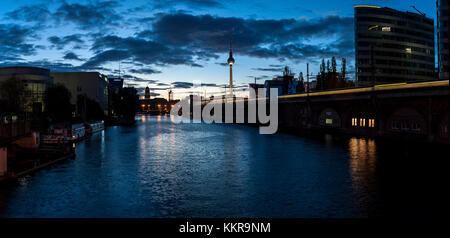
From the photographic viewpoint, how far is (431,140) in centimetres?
4478

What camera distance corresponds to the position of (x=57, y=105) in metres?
71.3

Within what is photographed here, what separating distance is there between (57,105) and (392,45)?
117911 mm

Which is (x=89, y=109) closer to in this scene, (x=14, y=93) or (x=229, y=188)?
(x=14, y=93)

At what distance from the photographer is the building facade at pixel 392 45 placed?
445 feet

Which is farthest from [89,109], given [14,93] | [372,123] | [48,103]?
[372,123]

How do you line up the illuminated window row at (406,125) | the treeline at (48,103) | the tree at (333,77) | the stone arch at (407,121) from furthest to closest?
the tree at (333,77) < the treeline at (48,103) < the illuminated window row at (406,125) < the stone arch at (407,121)

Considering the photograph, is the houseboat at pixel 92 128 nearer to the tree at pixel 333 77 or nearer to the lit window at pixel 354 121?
the lit window at pixel 354 121

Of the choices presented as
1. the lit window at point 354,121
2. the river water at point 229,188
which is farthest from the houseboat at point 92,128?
the lit window at point 354,121

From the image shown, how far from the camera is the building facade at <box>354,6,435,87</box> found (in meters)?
136

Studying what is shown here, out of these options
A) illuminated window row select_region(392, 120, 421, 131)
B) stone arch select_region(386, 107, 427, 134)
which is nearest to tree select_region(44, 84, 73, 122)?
stone arch select_region(386, 107, 427, 134)

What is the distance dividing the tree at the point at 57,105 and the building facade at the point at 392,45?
322 feet
